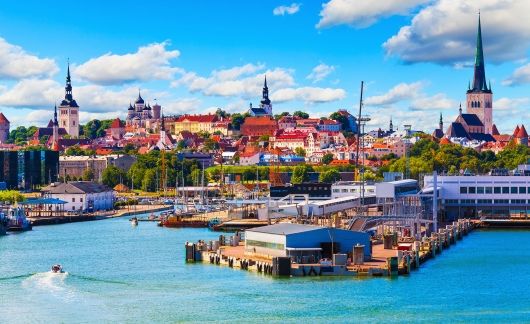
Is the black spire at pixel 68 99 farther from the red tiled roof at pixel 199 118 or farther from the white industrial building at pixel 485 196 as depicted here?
the white industrial building at pixel 485 196

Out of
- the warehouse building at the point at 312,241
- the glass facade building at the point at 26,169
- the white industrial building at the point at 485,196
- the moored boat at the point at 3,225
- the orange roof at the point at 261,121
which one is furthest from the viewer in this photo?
the orange roof at the point at 261,121

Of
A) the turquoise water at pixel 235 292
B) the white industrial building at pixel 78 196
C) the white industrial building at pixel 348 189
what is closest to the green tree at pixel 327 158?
the white industrial building at pixel 78 196

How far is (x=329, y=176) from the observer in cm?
8562

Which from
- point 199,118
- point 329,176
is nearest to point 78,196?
point 329,176

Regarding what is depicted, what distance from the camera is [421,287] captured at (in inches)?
1059

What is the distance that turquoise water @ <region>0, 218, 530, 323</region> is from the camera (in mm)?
23312

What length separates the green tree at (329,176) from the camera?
278 feet

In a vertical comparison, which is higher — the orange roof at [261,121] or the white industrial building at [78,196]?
the orange roof at [261,121]

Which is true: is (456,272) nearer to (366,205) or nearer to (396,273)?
(396,273)

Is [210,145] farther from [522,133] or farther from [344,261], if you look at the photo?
[344,261]

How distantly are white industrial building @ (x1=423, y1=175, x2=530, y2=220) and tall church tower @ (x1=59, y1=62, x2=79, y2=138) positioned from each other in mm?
89642

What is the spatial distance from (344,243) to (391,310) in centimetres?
588

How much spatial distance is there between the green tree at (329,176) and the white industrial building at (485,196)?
1304 inches

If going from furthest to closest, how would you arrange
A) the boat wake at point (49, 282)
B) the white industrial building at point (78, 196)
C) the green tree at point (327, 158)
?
the green tree at point (327, 158)
the white industrial building at point (78, 196)
the boat wake at point (49, 282)
